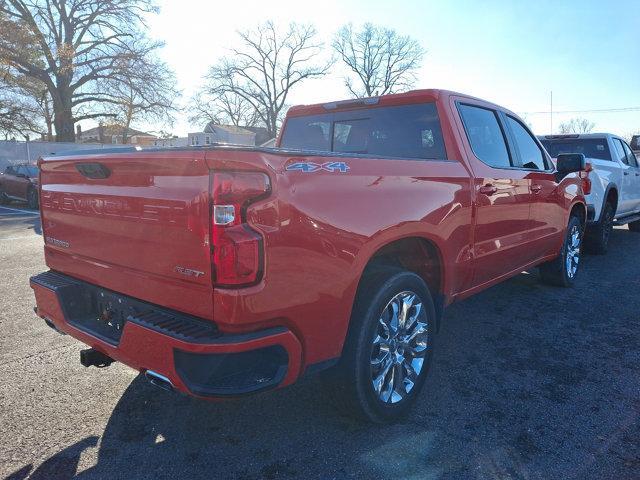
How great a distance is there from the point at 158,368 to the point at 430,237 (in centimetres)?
169

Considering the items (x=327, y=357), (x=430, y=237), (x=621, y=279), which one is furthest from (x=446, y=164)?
(x=621, y=279)

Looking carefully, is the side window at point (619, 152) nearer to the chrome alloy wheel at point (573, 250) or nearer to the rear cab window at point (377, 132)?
the chrome alloy wheel at point (573, 250)

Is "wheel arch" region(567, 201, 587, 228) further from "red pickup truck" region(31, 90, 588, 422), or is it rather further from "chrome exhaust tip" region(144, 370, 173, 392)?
"chrome exhaust tip" region(144, 370, 173, 392)

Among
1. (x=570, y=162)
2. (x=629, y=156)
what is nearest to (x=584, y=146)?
(x=629, y=156)

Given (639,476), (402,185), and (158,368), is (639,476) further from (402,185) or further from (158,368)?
(158,368)

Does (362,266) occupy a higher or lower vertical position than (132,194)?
lower

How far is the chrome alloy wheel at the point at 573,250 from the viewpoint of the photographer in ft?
18.7

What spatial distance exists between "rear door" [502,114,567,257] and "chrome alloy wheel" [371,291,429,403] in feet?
6.48

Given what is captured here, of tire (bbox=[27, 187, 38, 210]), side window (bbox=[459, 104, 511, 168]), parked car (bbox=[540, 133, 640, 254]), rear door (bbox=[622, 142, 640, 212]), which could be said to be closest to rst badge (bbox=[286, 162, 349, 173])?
side window (bbox=[459, 104, 511, 168])

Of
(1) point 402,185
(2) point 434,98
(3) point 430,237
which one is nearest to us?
(1) point 402,185

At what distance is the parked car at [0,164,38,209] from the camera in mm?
15836

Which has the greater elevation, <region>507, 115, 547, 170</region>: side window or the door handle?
<region>507, 115, 547, 170</region>: side window

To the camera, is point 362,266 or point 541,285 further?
point 541,285

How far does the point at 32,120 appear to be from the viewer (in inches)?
1393
